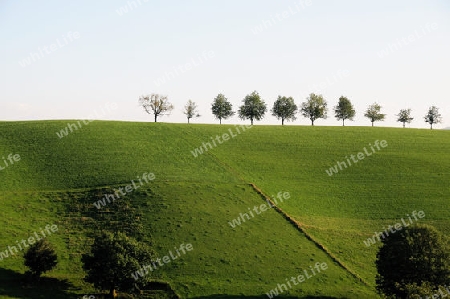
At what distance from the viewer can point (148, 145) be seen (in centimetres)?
7775

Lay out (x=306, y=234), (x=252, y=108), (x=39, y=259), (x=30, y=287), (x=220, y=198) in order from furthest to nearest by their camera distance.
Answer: (x=252, y=108) < (x=220, y=198) < (x=306, y=234) < (x=39, y=259) < (x=30, y=287)

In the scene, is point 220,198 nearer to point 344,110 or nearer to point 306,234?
point 306,234

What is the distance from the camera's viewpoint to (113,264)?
133 ft

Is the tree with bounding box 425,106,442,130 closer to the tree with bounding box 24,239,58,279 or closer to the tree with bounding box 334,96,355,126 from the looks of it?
the tree with bounding box 334,96,355,126

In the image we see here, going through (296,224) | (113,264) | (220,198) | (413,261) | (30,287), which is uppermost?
(220,198)

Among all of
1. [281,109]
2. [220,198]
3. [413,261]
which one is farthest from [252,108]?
[413,261]

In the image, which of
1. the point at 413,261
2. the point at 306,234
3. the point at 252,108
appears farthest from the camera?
the point at 252,108

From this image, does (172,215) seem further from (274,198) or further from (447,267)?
(447,267)

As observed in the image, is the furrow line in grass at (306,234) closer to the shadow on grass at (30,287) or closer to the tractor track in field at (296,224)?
the tractor track in field at (296,224)

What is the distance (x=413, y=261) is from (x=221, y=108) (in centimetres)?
10155

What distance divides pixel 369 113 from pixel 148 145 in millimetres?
91250

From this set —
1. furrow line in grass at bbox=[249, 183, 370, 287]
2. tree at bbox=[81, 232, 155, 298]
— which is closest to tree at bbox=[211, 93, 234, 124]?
furrow line in grass at bbox=[249, 183, 370, 287]

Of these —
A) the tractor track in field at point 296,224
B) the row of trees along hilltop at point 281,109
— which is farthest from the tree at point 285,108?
the tractor track in field at point 296,224

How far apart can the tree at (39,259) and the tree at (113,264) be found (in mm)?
4110
